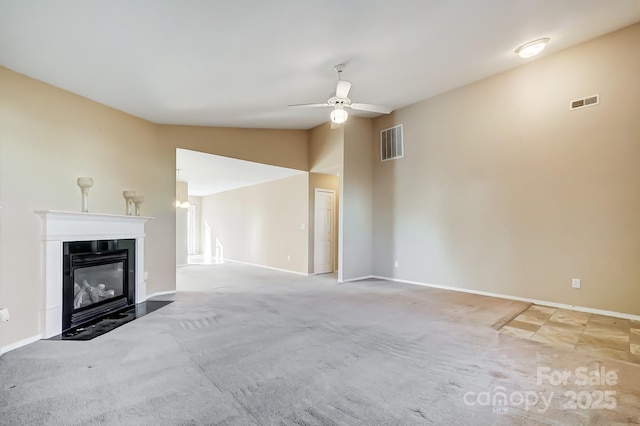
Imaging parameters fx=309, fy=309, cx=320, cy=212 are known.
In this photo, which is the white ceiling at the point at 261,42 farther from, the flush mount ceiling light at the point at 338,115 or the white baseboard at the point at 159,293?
the white baseboard at the point at 159,293

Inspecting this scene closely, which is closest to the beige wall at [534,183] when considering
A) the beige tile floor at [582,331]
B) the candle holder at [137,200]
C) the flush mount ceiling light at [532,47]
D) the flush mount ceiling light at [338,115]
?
the beige tile floor at [582,331]

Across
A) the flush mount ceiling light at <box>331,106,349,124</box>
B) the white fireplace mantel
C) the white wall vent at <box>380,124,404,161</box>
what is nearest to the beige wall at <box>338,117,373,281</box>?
the white wall vent at <box>380,124,404,161</box>

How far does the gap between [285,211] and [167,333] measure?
15.6ft

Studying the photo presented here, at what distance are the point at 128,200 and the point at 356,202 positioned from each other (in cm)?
398

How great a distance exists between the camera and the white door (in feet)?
23.6

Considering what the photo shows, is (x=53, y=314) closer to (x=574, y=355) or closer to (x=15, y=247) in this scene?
(x=15, y=247)

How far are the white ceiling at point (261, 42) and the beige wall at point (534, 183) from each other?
1.64 feet

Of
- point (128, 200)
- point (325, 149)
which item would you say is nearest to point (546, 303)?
point (325, 149)

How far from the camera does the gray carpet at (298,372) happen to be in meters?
1.81

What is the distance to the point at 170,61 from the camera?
3143 millimetres

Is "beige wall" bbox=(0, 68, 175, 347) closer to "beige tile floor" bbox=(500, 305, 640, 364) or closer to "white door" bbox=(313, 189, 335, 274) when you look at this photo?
"white door" bbox=(313, 189, 335, 274)

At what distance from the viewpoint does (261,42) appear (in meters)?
3.01

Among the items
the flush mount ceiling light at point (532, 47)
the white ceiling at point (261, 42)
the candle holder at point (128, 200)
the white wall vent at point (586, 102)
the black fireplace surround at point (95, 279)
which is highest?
the flush mount ceiling light at point (532, 47)

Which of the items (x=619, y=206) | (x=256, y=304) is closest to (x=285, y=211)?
(x=256, y=304)
